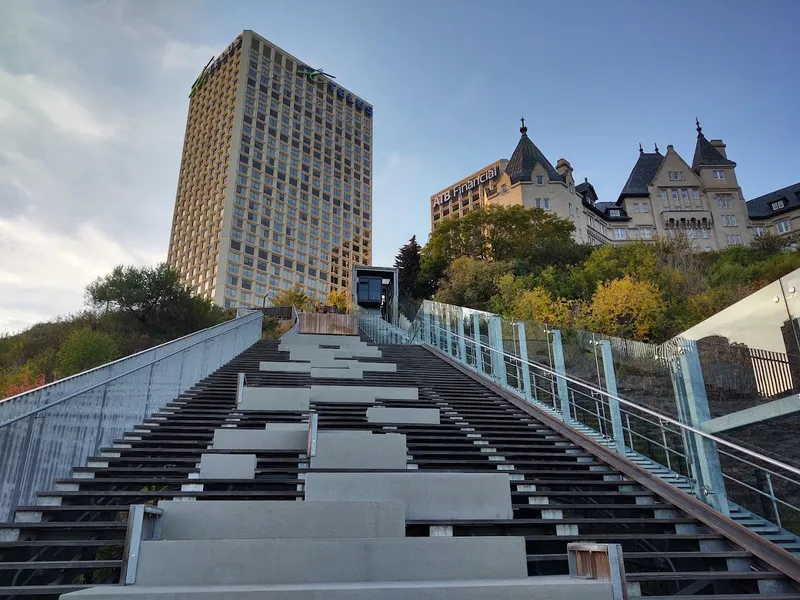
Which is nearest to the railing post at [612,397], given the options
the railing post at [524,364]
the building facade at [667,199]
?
the railing post at [524,364]

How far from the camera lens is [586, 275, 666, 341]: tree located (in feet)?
75.5

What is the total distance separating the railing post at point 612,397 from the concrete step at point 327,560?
13.8 ft

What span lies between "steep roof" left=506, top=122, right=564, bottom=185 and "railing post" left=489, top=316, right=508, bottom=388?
1869 inches

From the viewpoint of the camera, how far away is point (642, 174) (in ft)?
214

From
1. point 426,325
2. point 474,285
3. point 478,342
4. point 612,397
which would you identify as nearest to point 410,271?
point 474,285

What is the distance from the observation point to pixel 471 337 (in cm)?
1405

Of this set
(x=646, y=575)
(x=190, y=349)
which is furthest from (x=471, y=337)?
(x=646, y=575)

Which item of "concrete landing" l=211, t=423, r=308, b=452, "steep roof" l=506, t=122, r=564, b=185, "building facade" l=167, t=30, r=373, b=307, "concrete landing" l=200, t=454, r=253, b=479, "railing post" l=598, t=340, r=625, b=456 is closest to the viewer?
"concrete landing" l=200, t=454, r=253, b=479

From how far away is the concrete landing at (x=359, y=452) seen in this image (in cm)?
608

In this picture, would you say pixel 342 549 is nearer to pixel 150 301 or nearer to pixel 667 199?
pixel 150 301

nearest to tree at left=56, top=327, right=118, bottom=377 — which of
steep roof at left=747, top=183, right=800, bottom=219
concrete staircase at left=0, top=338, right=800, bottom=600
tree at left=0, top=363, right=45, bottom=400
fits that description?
tree at left=0, top=363, right=45, bottom=400

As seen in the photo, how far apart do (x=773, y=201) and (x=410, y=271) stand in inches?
1879

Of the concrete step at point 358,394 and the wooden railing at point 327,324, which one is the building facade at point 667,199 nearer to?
the wooden railing at point 327,324

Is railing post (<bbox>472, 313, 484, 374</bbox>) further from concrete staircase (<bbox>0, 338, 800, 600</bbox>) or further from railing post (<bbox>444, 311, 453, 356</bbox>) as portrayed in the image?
concrete staircase (<bbox>0, 338, 800, 600</bbox>)
